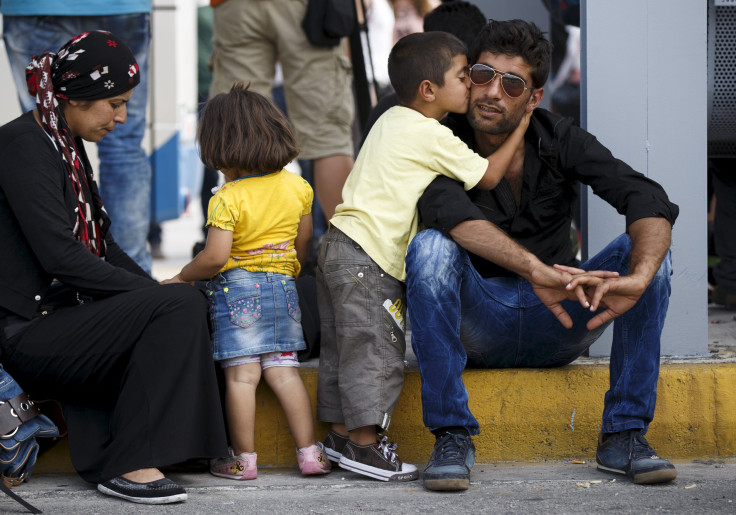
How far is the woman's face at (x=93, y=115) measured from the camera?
11.0 ft

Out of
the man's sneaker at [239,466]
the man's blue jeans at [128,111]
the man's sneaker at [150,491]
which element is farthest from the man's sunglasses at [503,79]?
the man's blue jeans at [128,111]

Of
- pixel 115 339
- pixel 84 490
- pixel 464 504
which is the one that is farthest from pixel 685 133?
pixel 84 490

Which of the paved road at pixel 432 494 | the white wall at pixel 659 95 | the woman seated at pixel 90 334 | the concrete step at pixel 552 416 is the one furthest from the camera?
Result: the white wall at pixel 659 95

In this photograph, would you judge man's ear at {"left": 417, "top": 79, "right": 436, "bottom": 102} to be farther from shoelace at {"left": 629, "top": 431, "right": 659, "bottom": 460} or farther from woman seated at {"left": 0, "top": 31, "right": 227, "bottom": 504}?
shoelace at {"left": 629, "top": 431, "right": 659, "bottom": 460}

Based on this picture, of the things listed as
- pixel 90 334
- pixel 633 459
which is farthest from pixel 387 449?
pixel 90 334

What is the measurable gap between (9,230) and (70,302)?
299mm

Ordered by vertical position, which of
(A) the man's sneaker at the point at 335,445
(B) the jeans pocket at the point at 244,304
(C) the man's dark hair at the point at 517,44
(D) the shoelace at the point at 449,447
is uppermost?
(C) the man's dark hair at the point at 517,44

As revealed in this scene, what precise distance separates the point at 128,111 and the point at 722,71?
238 centimetres

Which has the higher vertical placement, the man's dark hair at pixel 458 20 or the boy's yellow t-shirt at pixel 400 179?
the man's dark hair at pixel 458 20

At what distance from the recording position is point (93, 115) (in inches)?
132

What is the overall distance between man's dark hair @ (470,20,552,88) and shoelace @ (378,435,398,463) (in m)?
1.21

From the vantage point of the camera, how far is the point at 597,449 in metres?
3.38

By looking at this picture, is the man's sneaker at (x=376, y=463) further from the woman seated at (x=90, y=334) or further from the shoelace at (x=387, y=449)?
the woman seated at (x=90, y=334)

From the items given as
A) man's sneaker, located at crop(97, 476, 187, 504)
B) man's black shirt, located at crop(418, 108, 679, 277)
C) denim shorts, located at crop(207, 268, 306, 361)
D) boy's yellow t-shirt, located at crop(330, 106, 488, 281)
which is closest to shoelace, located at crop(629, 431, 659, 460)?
man's black shirt, located at crop(418, 108, 679, 277)
